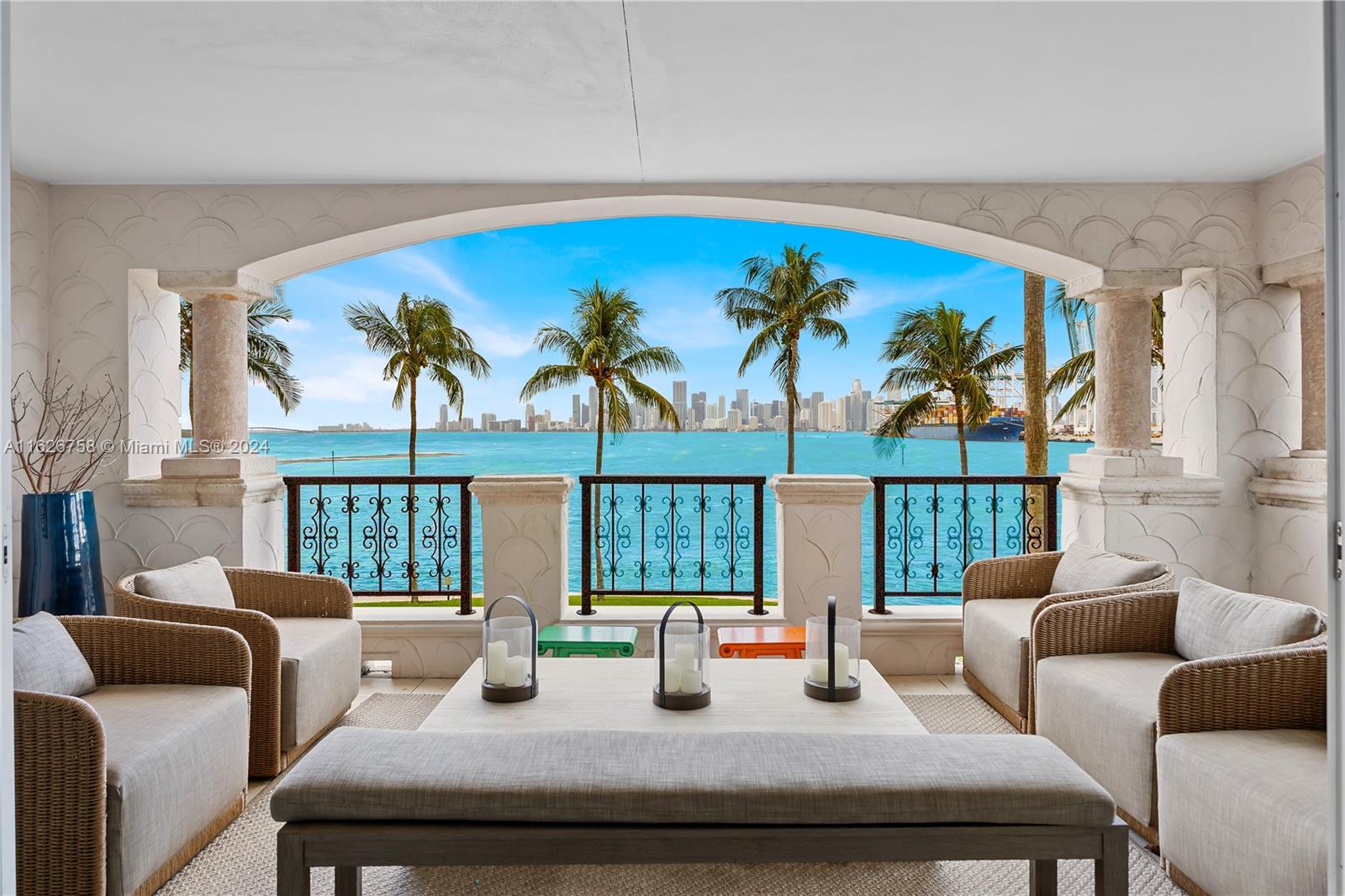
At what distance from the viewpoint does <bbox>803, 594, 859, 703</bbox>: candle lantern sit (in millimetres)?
2594

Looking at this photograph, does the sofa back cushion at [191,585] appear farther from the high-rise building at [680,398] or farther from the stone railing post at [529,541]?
the high-rise building at [680,398]

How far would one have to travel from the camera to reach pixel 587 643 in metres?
3.48

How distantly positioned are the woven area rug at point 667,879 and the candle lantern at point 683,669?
1.52 ft

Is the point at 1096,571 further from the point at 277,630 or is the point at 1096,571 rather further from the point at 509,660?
the point at 277,630

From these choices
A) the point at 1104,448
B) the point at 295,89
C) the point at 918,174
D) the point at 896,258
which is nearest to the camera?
the point at 295,89

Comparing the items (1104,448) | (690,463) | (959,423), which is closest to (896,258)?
(690,463)

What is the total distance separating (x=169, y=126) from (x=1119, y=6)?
3561 millimetres

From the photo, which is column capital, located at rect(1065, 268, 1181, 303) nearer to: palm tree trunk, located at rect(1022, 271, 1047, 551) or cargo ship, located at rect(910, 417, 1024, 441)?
palm tree trunk, located at rect(1022, 271, 1047, 551)

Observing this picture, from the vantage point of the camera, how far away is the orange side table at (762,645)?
3414mm

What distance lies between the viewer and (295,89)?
3033 mm

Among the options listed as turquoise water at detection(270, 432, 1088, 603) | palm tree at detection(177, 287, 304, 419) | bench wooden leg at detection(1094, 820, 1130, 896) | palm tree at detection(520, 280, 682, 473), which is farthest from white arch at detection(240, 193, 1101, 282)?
turquoise water at detection(270, 432, 1088, 603)

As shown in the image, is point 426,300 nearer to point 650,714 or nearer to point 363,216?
point 363,216

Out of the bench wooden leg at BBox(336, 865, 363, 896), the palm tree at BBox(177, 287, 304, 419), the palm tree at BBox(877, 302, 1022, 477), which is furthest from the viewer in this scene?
the palm tree at BBox(877, 302, 1022, 477)

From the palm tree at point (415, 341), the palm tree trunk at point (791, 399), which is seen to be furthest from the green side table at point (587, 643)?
the palm tree at point (415, 341)
